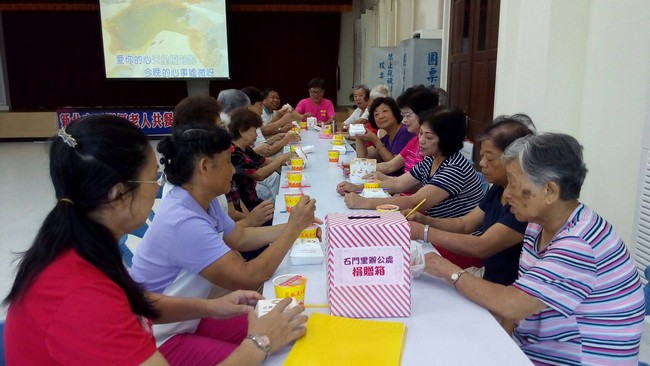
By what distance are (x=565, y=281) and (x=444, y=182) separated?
125 cm

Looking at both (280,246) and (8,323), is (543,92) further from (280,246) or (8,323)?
(8,323)

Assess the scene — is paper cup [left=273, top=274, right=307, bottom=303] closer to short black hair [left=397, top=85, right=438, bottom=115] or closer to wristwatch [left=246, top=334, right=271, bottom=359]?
wristwatch [left=246, top=334, right=271, bottom=359]

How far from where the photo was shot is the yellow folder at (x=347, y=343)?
1083mm

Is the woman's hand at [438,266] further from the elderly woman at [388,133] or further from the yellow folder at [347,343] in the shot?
the elderly woman at [388,133]

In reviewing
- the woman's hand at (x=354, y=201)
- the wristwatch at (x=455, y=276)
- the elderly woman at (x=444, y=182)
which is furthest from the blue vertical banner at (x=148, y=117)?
the wristwatch at (x=455, y=276)

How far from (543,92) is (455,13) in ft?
8.36

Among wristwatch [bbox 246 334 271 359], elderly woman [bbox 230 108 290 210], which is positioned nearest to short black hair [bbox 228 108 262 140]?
elderly woman [bbox 230 108 290 210]

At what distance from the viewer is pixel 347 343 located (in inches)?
45.3

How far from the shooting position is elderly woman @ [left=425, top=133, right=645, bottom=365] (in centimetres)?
121

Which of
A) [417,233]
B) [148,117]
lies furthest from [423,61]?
[148,117]

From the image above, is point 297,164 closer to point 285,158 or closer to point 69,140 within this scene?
point 285,158

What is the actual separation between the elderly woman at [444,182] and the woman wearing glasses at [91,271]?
137 centimetres

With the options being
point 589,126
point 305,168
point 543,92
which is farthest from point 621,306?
point 305,168

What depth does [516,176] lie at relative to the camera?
1.35 m
